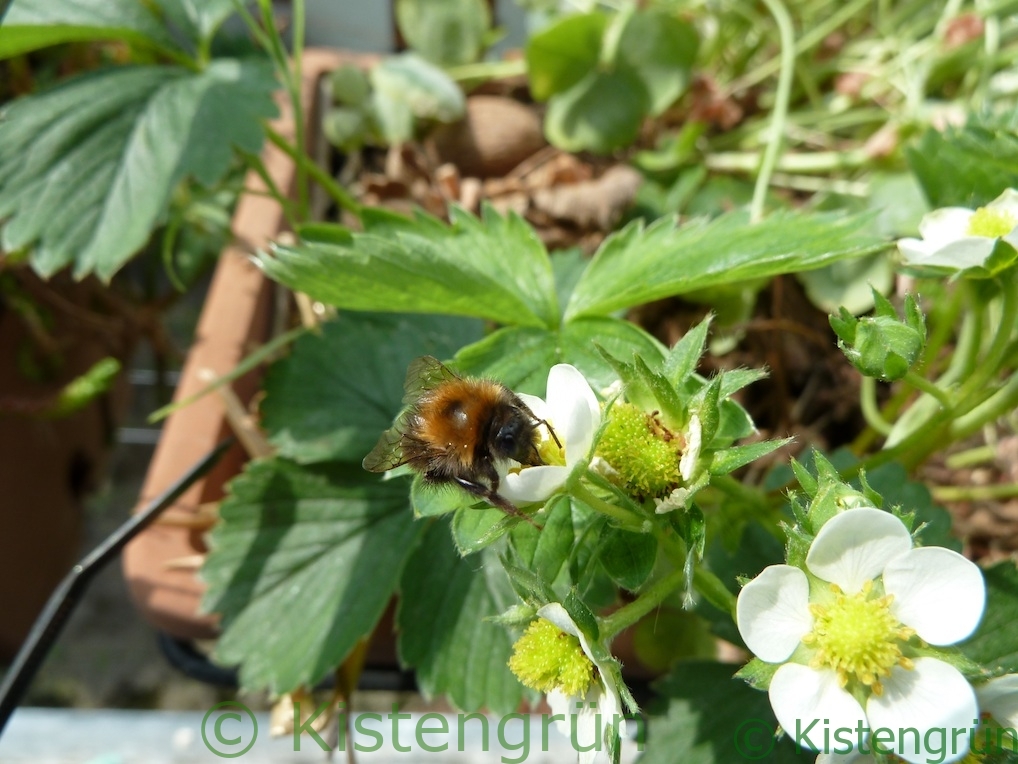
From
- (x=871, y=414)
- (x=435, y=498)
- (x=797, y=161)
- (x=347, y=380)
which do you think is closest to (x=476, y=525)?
(x=435, y=498)

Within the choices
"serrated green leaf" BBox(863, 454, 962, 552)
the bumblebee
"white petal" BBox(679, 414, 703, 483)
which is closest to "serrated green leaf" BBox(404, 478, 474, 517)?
the bumblebee

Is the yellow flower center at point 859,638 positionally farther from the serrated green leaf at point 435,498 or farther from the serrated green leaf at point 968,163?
the serrated green leaf at point 968,163

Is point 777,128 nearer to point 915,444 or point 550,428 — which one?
point 915,444

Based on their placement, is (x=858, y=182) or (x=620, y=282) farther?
(x=858, y=182)

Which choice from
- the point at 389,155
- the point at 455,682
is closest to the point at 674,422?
the point at 455,682

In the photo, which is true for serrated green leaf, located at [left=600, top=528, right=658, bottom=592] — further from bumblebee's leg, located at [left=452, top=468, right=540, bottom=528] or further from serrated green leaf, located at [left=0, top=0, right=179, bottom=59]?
serrated green leaf, located at [left=0, top=0, right=179, bottom=59]

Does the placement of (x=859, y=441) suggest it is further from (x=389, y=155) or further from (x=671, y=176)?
(x=389, y=155)

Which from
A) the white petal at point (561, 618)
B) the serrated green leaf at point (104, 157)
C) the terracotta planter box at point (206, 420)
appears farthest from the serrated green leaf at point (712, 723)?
the serrated green leaf at point (104, 157)
